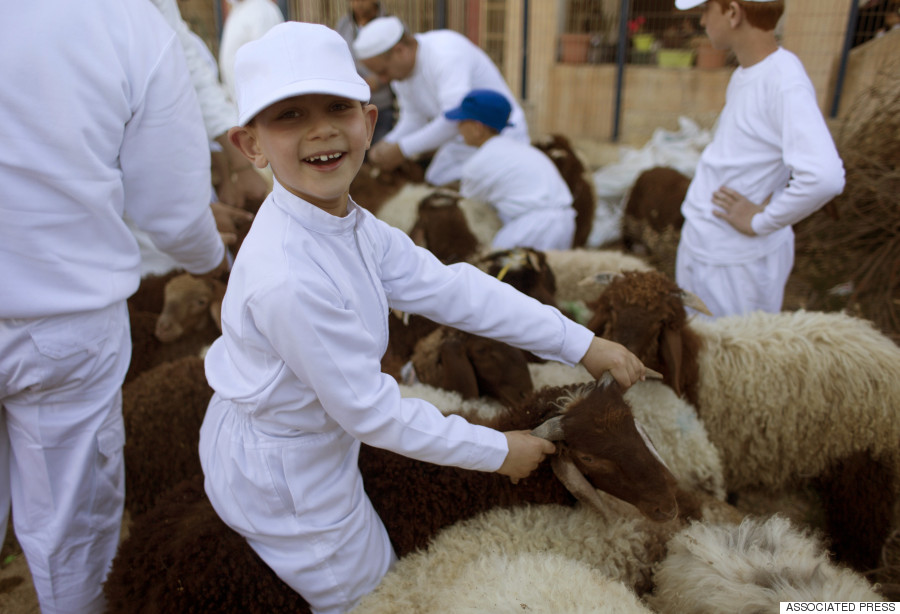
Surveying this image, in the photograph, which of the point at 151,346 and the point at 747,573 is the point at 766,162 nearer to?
the point at 747,573

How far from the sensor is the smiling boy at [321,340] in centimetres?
148

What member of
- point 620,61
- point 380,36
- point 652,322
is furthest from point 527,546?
point 620,61

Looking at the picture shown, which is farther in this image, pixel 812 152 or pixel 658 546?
pixel 812 152

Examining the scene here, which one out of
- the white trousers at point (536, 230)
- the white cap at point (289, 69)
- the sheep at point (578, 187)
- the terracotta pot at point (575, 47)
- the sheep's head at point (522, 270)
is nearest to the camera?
the white cap at point (289, 69)

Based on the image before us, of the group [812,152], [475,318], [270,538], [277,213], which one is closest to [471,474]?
[475,318]

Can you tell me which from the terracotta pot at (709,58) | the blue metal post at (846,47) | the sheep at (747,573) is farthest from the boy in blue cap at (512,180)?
the terracotta pot at (709,58)

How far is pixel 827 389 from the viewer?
9.41ft

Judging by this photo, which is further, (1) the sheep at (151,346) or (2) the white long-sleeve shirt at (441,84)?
(2) the white long-sleeve shirt at (441,84)

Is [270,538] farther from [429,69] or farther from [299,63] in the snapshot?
[429,69]

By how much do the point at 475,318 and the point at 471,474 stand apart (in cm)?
58

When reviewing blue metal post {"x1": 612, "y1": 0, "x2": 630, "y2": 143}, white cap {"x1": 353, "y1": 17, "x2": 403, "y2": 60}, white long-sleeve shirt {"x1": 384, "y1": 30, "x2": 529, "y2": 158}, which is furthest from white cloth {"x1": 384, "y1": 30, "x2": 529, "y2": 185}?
blue metal post {"x1": 612, "y1": 0, "x2": 630, "y2": 143}

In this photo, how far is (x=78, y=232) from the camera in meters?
1.88

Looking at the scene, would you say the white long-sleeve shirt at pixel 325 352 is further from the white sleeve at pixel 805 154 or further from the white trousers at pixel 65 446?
the white sleeve at pixel 805 154

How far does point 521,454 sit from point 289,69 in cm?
121
